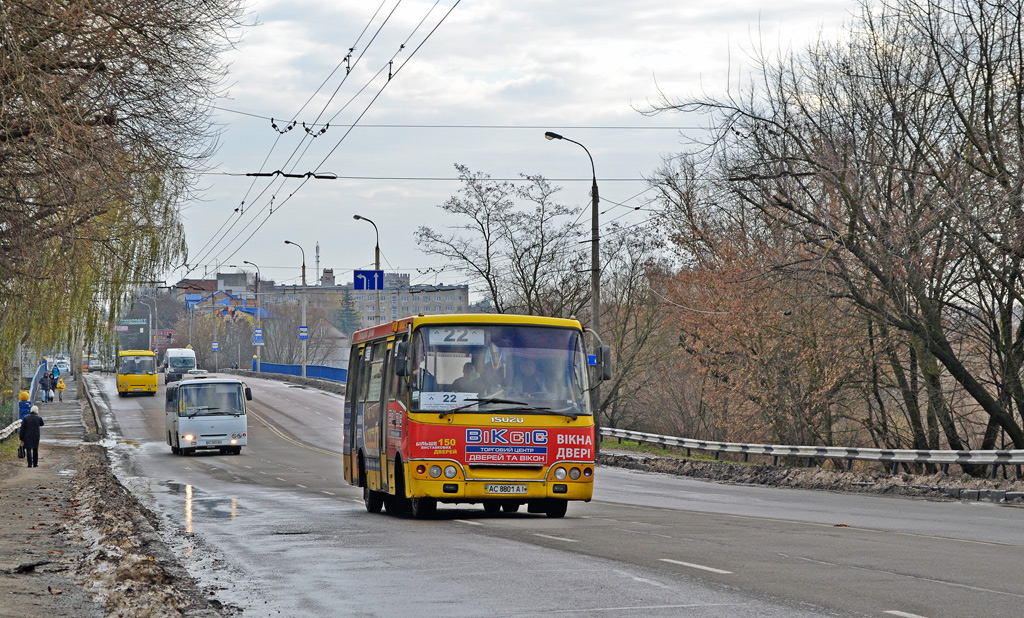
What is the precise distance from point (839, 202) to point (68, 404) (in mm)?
51384

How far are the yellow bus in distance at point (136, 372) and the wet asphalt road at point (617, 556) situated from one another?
163 feet

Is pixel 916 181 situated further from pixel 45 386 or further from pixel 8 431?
pixel 45 386

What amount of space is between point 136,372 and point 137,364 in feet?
1.58

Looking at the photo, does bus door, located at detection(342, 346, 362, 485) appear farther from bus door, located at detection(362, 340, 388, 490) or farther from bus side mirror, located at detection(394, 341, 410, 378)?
bus side mirror, located at detection(394, 341, 410, 378)

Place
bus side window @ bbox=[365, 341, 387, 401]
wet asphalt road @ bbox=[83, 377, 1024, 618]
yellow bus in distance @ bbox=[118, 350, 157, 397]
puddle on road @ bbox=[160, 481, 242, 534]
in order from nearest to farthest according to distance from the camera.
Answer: wet asphalt road @ bbox=[83, 377, 1024, 618], puddle on road @ bbox=[160, 481, 242, 534], bus side window @ bbox=[365, 341, 387, 401], yellow bus in distance @ bbox=[118, 350, 157, 397]

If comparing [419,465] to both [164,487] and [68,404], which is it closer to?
[164,487]

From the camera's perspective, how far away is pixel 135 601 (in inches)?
345

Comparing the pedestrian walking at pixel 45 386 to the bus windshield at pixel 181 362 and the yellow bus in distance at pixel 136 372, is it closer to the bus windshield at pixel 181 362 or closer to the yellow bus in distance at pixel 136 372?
the yellow bus in distance at pixel 136 372

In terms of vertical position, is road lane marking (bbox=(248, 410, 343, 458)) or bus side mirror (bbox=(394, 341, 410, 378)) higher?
bus side mirror (bbox=(394, 341, 410, 378))

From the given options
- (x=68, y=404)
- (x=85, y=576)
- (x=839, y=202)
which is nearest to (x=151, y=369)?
(x=68, y=404)

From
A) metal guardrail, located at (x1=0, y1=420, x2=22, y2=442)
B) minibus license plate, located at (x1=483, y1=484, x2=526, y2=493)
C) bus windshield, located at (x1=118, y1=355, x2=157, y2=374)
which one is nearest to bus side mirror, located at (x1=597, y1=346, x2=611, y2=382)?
minibus license plate, located at (x1=483, y1=484, x2=526, y2=493)

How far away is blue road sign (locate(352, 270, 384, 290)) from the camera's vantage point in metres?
56.3

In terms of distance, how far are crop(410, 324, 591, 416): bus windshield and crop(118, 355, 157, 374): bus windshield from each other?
57.9 meters

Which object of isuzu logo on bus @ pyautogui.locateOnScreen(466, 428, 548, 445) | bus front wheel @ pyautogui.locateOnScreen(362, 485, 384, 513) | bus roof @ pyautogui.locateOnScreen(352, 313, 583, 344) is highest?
bus roof @ pyautogui.locateOnScreen(352, 313, 583, 344)
